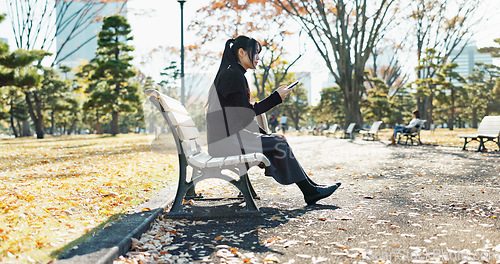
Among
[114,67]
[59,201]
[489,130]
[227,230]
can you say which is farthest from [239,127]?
[114,67]

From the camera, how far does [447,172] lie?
243 inches

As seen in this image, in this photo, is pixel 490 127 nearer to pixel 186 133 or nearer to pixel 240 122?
pixel 240 122

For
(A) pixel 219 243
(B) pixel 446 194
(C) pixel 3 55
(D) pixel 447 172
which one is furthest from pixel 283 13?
(A) pixel 219 243

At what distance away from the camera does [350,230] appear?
2.97m

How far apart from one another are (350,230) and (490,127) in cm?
877

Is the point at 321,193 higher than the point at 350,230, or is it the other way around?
the point at 321,193

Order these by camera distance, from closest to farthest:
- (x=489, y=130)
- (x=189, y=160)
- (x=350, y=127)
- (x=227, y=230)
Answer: (x=227, y=230) < (x=189, y=160) < (x=489, y=130) < (x=350, y=127)

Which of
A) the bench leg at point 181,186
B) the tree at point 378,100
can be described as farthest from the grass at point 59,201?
the tree at point 378,100

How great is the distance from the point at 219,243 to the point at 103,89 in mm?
24409

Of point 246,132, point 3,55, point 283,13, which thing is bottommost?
point 246,132

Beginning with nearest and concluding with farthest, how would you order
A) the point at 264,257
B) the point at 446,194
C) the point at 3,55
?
the point at 264,257, the point at 446,194, the point at 3,55

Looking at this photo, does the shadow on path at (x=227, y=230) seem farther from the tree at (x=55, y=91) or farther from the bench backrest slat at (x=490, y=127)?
the tree at (x=55, y=91)

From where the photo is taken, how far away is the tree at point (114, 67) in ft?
75.5

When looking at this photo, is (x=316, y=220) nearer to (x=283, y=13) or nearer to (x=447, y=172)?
(x=447, y=172)
